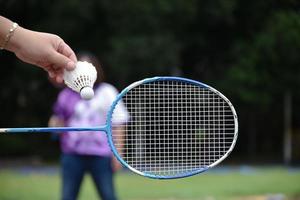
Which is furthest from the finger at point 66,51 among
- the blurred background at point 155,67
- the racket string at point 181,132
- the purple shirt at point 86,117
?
the blurred background at point 155,67

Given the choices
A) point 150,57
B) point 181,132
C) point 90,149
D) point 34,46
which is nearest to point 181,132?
point 181,132

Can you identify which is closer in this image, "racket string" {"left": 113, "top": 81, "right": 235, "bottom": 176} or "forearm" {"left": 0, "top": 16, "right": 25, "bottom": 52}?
"forearm" {"left": 0, "top": 16, "right": 25, "bottom": 52}

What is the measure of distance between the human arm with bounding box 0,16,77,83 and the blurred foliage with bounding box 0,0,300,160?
14.0 meters

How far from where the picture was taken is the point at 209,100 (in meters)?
3.88

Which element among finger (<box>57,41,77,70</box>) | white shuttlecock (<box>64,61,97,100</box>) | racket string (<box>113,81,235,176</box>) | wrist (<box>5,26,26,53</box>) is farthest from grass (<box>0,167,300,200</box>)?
wrist (<box>5,26,26,53</box>)

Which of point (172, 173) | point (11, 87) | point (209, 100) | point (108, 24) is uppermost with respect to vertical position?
point (108, 24)

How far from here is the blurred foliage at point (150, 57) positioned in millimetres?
19047

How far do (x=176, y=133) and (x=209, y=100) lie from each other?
0.33 meters

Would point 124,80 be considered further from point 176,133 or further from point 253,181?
point 176,133

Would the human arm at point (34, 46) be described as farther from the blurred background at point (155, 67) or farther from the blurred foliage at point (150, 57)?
the blurred foliage at point (150, 57)

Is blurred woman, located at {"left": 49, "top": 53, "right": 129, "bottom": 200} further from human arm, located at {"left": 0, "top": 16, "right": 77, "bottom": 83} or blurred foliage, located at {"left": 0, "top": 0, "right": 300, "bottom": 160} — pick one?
blurred foliage, located at {"left": 0, "top": 0, "right": 300, "bottom": 160}

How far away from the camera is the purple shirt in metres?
5.61

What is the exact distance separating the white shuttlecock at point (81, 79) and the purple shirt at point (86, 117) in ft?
8.68

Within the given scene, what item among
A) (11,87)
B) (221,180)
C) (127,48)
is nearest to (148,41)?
(127,48)
